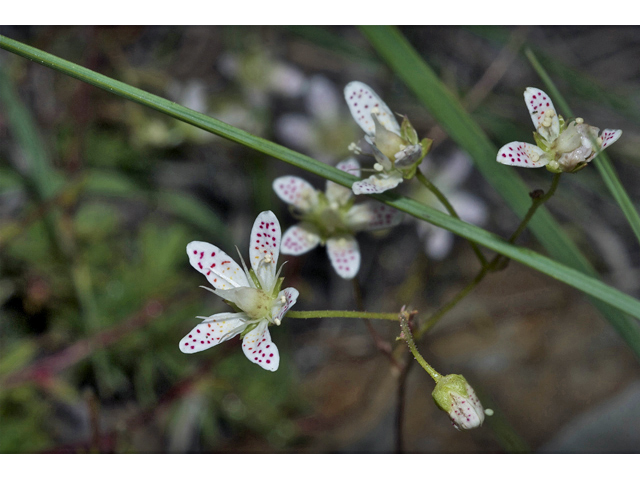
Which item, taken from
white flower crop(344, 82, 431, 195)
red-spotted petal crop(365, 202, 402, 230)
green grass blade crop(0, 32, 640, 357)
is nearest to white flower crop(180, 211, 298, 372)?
green grass blade crop(0, 32, 640, 357)

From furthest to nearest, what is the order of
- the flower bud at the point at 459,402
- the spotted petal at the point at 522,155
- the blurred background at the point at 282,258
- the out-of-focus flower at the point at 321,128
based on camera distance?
the out-of-focus flower at the point at 321,128 → the blurred background at the point at 282,258 → the spotted petal at the point at 522,155 → the flower bud at the point at 459,402

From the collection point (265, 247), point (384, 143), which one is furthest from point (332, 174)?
point (265, 247)

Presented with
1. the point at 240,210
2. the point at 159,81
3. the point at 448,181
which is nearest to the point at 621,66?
the point at 448,181

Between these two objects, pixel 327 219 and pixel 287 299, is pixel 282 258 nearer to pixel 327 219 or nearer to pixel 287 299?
pixel 327 219

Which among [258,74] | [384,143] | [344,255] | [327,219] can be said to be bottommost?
[344,255]

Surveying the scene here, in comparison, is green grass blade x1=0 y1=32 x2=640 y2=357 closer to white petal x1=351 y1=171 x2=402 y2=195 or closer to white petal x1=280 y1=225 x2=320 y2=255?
white petal x1=351 y1=171 x2=402 y2=195

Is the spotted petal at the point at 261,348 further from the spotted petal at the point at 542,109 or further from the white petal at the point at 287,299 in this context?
the spotted petal at the point at 542,109

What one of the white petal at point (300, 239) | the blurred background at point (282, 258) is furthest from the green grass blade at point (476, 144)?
the blurred background at point (282, 258)
